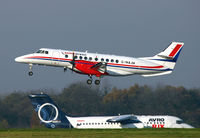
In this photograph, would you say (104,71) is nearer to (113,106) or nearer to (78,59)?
(78,59)

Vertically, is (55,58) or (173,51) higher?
(173,51)

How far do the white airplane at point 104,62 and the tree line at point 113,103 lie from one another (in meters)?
15.7

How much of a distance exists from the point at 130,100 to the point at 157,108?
570cm

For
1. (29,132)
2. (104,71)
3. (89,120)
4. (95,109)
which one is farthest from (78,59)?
(95,109)

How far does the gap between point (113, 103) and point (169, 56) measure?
20894mm

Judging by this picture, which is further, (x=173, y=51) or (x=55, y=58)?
(x=173, y=51)

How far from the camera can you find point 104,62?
2047 inches

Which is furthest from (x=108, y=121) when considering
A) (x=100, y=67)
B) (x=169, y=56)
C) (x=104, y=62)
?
(x=169, y=56)

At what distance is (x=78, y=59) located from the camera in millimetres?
51750

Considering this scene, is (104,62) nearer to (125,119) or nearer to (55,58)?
(55,58)

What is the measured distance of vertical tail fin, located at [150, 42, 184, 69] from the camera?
54906 millimetres

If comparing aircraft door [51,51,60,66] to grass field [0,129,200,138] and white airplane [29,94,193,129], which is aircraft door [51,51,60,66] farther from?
grass field [0,129,200,138]

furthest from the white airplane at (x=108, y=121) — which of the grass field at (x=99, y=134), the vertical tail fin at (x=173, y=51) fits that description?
the grass field at (x=99, y=134)

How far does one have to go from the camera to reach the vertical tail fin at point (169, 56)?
54.9m
